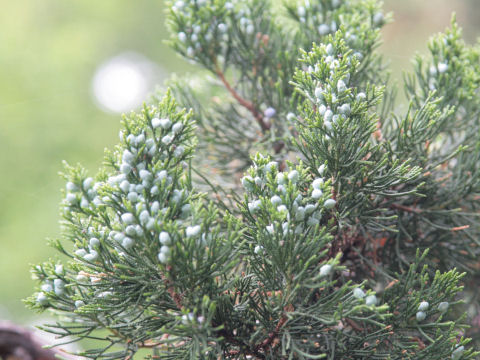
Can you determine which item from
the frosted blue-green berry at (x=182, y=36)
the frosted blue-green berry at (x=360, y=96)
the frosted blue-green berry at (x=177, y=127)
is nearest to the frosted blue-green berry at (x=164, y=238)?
the frosted blue-green berry at (x=177, y=127)

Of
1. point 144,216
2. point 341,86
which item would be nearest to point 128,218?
point 144,216

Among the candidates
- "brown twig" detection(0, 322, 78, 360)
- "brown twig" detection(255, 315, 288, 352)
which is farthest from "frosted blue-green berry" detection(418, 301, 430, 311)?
"brown twig" detection(0, 322, 78, 360)

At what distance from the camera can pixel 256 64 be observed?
0.64 m

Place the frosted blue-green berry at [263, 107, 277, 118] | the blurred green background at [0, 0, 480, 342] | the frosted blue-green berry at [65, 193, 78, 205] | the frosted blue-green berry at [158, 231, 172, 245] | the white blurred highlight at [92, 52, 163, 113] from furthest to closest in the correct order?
the white blurred highlight at [92, 52, 163, 113] → the blurred green background at [0, 0, 480, 342] → the frosted blue-green berry at [263, 107, 277, 118] → the frosted blue-green berry at [65, 193, 78, 205] → the frosted blue-green berry at [158, 231, 172, 245]

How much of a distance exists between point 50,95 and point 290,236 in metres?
2.26

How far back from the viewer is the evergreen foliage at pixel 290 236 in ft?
1.24

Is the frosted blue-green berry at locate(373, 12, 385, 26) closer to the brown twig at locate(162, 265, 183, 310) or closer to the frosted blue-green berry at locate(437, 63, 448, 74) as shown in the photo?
the frosted blue-green berry at locate(437, 63, 448, 74)

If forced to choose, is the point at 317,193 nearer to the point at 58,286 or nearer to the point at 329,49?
the point at 329,49

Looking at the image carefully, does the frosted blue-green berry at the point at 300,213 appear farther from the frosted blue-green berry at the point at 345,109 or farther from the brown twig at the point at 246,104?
the brown twig at the point at 246,104

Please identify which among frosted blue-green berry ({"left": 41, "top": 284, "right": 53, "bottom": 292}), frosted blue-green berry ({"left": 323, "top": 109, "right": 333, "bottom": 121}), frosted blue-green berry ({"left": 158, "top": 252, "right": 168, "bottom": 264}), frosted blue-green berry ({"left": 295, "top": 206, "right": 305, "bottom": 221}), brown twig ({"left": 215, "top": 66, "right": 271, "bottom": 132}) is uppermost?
brown twig ({"left": 215, "top": 66, "right": 271, "bottom": 132})

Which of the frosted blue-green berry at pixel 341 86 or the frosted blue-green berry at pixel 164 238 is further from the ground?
the frosted blue-green berry at pixel 341 86

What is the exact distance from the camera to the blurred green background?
2.05 meters

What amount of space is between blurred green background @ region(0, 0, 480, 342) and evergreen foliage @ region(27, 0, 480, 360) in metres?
1.44

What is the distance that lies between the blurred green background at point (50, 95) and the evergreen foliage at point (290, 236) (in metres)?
1.44
